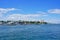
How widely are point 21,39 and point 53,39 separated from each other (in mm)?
6596

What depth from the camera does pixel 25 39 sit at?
29938 millimetres

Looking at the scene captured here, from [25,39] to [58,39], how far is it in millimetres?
6792

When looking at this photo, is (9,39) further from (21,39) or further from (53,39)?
(53,39)

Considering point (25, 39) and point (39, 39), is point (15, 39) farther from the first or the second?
point (39, 39)

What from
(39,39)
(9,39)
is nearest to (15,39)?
(9,39)

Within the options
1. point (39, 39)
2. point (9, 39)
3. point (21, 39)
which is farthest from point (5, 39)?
point (39, 39)

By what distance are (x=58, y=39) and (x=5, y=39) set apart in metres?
10.8

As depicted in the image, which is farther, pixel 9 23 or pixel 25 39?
pixel 9 23

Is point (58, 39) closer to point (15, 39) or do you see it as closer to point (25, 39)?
point (25, 39)

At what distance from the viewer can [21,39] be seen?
29.9 m

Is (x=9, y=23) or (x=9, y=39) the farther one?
(x=9, y=23)

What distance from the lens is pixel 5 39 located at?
30109 mm

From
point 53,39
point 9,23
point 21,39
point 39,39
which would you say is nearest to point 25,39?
point 21,39

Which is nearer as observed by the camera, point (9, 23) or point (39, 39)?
point (39, 39)
